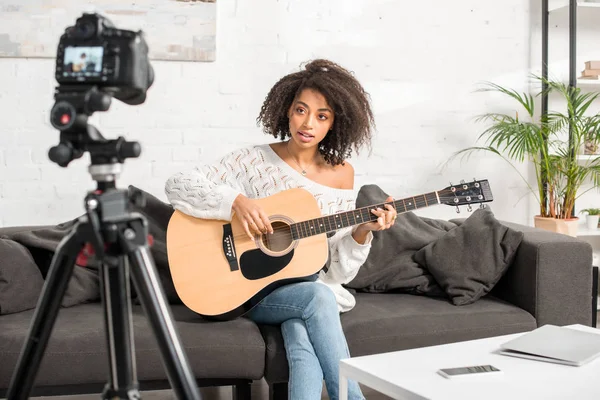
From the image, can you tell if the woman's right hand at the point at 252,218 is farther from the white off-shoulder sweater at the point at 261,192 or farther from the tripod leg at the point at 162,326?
the tripod leg at the point at 162,326

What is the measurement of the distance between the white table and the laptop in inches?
0.7

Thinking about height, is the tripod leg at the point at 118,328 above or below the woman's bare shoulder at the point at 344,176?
below

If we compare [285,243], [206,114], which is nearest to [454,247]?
[285,243]

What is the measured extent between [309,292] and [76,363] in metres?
0.70

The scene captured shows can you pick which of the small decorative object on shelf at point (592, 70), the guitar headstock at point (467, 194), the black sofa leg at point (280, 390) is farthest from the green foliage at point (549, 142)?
the black sofa leg at point (280, 390)

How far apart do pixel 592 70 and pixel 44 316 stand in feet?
10.3

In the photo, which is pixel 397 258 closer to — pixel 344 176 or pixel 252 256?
pixel 344 176

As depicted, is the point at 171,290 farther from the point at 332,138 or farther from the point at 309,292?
the point at 332,138

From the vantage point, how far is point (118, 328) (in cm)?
114

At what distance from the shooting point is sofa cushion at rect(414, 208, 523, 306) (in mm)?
2604

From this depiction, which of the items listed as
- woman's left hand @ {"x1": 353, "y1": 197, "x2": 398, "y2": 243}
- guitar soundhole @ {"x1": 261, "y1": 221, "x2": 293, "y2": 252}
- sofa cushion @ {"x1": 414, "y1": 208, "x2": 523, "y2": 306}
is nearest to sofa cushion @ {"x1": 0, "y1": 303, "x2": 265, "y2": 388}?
guitar soundhole @ {"x1": 261, "y1": 221, "x2": 293, "y2": 252}

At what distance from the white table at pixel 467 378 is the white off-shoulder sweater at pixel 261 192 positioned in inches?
23.0

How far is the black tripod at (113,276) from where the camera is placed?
1104 millimetres

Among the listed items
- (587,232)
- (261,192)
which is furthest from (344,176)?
(587,232)
